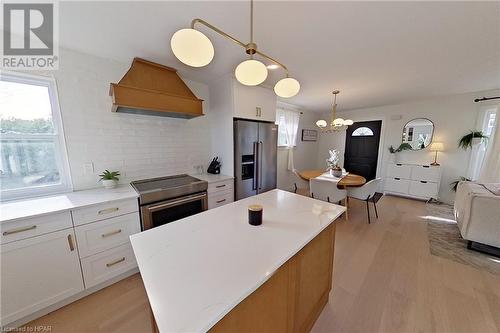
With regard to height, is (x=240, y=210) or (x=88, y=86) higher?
(x=88, y=86)

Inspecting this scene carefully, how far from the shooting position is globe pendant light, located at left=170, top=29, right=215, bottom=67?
2.68 feet

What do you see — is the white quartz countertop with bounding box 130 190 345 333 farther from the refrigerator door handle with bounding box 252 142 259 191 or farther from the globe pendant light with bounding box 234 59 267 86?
the refrigerator door handle with bounding box 252 142 259 191

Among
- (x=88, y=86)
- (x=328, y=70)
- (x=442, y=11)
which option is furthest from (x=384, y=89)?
(x=88, y=86)

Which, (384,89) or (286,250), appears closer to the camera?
(286,250)

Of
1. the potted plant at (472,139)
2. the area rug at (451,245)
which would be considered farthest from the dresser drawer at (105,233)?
the potted plant at (472,139)

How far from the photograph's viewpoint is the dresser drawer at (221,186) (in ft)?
7.66

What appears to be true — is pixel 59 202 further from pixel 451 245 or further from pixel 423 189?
pixel 423 189

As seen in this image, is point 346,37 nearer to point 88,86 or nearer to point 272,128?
point 272,128

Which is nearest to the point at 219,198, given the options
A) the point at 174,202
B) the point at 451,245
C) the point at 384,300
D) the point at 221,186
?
the point at 221,186

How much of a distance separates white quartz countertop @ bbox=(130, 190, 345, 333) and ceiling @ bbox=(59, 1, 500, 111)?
4.97 ft

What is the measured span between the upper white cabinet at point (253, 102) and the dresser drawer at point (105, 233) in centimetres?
182

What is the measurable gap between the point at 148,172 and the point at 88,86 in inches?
44.9

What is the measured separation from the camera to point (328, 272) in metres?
1.42

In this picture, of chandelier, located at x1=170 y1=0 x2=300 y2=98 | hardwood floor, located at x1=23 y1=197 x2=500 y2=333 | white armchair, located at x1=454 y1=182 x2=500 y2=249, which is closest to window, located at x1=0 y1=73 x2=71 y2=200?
hardwood floor, located at x1=23 y1=197 x2=500 y2=333
